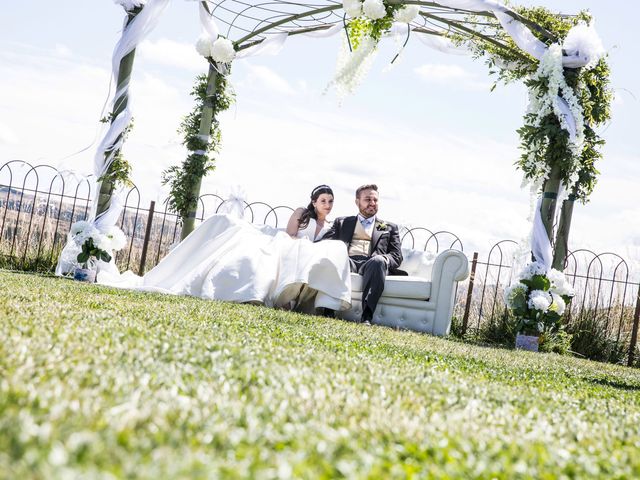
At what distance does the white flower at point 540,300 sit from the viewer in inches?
272

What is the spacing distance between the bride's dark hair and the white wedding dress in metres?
0.41

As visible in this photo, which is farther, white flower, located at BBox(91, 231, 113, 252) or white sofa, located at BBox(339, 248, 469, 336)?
white flower, located at BBox(91, 231, 113, 252)

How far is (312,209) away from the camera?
26.2 feet

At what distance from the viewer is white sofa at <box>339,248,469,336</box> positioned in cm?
757

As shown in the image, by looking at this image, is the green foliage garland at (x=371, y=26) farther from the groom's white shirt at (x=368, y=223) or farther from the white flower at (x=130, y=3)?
the white flower at (x=130, y=3)

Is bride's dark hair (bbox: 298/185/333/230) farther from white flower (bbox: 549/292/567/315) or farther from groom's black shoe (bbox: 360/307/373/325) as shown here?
white flower (bbox: 549/292/567/315)

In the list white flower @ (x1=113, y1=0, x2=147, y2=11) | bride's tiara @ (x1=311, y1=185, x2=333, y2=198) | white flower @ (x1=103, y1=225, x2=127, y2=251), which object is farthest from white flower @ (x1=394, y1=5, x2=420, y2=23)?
white flower @ (x1=103, y1=225, x2=127, y2=251)

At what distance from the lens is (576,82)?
713 centimetres

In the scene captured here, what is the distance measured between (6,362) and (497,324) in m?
7.21

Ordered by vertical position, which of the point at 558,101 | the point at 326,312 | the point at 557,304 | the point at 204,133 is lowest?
the point at 326,312

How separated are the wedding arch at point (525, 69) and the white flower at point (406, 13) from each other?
0.04 feet

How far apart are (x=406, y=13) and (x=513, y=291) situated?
3.17 meters

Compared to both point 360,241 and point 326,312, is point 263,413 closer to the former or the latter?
point 326,312

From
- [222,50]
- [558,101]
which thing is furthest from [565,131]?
[222,50]
